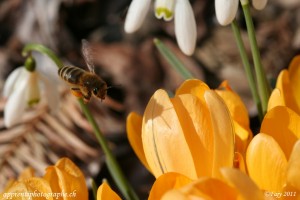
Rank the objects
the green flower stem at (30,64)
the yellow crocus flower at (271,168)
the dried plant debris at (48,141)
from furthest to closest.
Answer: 1. the dried plant debris at (48,141)
2. the green flower stem at (30,64)
3. the yellow crocus flower at (271,168)

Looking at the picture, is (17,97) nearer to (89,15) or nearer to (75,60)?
(75,60)

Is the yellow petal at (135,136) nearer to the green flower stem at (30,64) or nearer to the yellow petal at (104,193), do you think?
the yellow petal at (104,193)

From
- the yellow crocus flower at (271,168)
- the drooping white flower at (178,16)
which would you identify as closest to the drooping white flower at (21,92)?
the drooping white flower at (178,16)

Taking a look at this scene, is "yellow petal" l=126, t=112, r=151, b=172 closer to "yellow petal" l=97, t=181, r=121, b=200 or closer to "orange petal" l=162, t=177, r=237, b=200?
"yellow petal" l=97, t=181, r=121, b=200

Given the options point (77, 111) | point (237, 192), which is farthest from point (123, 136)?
point (237, 192)

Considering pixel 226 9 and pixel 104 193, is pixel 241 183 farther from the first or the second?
pixel 226 9

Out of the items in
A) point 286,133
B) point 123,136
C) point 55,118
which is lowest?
point 123,136
